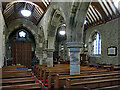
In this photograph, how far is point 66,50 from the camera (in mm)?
18359

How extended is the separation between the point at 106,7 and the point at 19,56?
514 inches

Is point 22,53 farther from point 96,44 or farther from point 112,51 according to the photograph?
point 112,51

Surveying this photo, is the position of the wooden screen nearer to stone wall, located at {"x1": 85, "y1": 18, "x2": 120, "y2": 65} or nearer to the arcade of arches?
the arcade of arches

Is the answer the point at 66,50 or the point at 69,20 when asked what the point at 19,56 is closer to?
the point at 66,50

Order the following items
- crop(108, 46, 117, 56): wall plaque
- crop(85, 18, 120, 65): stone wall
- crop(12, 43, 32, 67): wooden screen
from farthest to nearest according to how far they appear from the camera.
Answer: crop(12, 43, 32, 67): wooden screen
crop(85, 18, 120, 65): stone wall
crop(108, 46, 117, 56): wall plaque

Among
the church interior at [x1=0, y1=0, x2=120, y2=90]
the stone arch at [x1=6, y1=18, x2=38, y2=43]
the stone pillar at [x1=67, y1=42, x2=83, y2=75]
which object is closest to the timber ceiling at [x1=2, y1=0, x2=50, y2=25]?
the church interior at [x1=0, y1=0, x2=120, y2=90]

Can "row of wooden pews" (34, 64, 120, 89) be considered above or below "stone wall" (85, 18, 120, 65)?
below

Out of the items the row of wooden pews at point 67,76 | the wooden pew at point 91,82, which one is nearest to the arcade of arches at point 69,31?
the row of wooden pews at point 67,76

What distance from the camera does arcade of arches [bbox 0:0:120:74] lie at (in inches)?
211

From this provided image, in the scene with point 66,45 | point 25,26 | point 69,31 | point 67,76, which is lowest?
point 67,76

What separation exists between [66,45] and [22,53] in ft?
33.3

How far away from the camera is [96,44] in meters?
13.3

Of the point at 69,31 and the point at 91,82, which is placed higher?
the point at 69,31

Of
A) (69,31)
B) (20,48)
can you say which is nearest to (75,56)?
(69,31)
